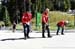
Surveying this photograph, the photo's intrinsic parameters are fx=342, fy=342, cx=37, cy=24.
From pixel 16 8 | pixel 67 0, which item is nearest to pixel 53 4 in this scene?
pixel 67 0

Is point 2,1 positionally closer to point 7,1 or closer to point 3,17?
point 7,1

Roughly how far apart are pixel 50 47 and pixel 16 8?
4115 centimetres

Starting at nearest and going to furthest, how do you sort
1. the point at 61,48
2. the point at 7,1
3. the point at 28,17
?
the point at 61,48 < the point at 28,17 < the point at 7,1

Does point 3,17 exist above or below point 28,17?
below

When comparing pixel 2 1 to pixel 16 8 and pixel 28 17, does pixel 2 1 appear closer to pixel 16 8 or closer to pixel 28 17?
pixel 16 8

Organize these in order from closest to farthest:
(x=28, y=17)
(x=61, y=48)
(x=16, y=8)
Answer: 1. (x=61, y=48)
2. (x=28, y=17)
3. (x=16, y=8)

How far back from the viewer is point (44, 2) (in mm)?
50156

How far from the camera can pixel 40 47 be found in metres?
13.8

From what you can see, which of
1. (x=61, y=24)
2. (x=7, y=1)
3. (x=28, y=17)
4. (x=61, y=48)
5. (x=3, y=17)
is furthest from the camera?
(x=7, y=1)

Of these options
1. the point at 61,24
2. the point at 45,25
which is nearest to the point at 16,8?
the point at 61,24

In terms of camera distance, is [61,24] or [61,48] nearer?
[61,48]

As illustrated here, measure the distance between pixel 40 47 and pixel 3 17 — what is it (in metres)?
34.5

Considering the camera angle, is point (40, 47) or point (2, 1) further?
point (2, 1)

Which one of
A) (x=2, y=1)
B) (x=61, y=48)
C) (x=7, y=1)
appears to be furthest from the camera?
(x=2, y=1)
